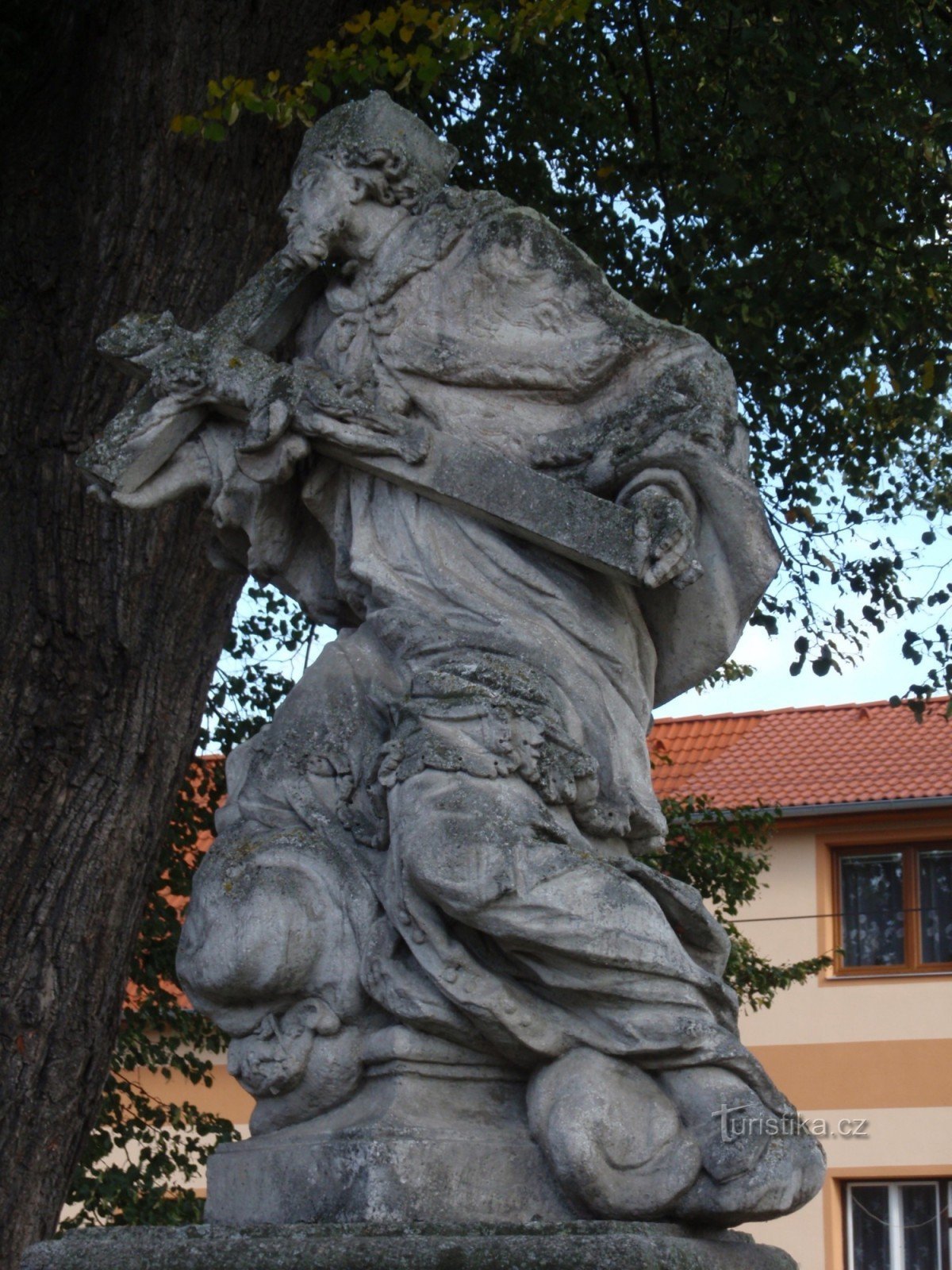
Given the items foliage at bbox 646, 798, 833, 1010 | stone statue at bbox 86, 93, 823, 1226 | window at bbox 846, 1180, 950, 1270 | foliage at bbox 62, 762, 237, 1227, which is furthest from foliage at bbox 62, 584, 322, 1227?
window at bbox 846, 1180, 950, 1270

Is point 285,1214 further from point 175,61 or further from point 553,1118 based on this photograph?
point 175,61

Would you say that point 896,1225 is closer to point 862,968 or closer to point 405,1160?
point 862,968

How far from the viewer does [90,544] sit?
288 inches

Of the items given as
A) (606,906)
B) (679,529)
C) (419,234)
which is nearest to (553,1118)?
(606,906)

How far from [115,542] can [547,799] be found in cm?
374

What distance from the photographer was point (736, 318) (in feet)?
29.3

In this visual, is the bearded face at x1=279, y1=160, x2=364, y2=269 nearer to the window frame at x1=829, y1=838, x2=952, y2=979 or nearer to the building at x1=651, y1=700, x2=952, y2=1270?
the building at x1=651, y1=700, x2=952, y2=1270

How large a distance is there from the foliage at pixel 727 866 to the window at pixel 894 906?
683cm

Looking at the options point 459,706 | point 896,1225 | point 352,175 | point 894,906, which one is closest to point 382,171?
point 352,175

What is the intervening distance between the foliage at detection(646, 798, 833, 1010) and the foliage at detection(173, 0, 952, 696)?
150 cm

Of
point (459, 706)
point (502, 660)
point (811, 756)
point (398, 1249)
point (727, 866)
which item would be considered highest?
point (811, 756)

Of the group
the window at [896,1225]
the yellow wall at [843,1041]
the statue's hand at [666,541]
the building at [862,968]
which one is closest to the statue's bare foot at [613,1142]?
the statue's hand at [666,541]

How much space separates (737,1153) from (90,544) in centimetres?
433

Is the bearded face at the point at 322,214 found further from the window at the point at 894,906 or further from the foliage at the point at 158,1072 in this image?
the window at the point at 894,906
